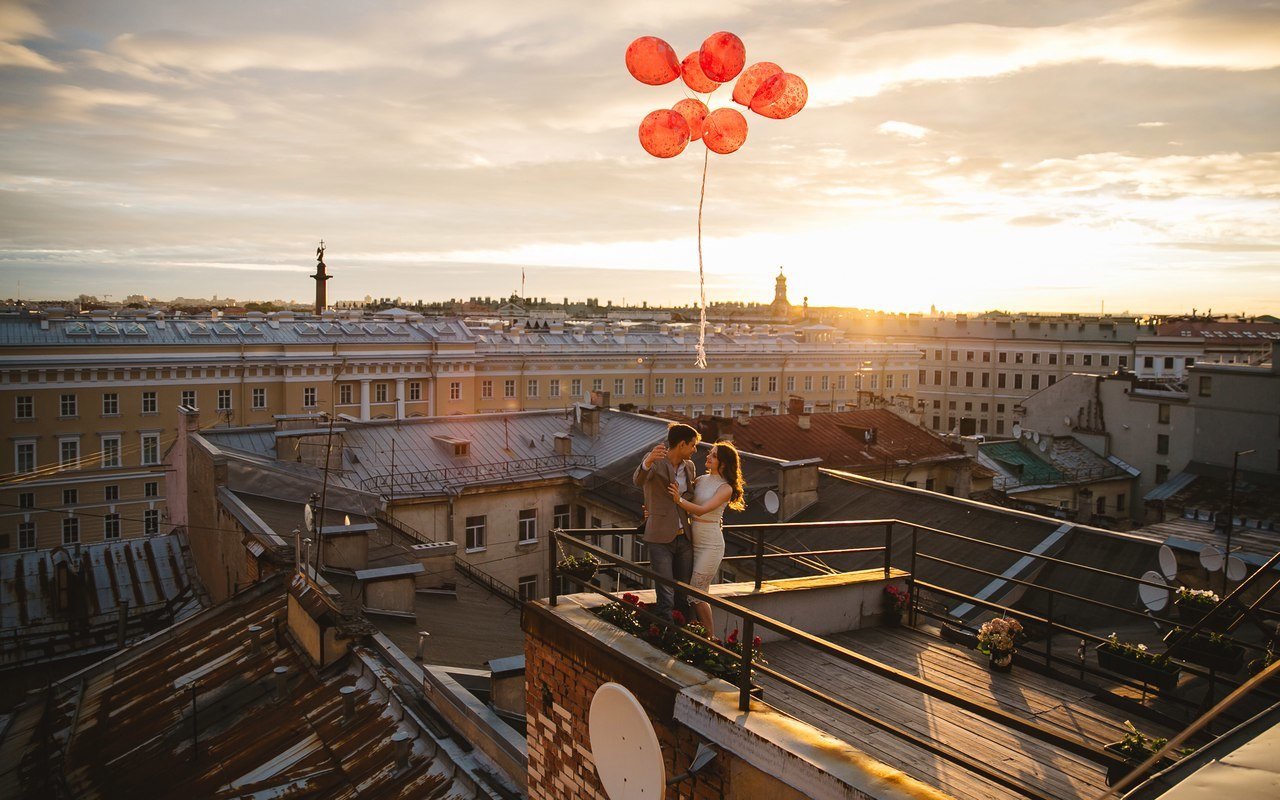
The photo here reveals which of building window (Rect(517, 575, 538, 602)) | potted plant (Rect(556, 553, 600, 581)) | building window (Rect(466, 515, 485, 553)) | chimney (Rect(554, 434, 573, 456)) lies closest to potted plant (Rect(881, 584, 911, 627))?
potted plant (Rect(556, 553, 600, 581))

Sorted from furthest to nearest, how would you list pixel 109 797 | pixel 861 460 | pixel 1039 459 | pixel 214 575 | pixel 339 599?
pixel 1039 459 < pixel 861 460 < pixel 214 575 < pixel 339 599 < pixel 109 797

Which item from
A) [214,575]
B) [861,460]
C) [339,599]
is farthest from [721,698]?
[861,460]

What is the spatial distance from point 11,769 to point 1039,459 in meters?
39.8

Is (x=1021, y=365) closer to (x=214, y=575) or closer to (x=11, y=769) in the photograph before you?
(x=214, y=575)

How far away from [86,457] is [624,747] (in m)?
48.2

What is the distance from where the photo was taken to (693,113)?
10172 millimetres

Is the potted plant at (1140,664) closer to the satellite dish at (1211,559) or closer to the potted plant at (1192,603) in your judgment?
the potted plant at (1192,603)

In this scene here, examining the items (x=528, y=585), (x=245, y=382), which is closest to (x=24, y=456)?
(x=245, y=382)

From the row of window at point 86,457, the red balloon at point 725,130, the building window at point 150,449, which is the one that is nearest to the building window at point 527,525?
the red balloon at point 725,130

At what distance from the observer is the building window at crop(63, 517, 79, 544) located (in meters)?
42.7

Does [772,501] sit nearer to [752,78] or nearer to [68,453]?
[752,78]

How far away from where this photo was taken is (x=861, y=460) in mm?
32031

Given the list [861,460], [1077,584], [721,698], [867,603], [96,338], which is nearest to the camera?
[721,698]

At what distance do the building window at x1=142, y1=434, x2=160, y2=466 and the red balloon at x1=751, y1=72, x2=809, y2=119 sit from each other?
44877mm
